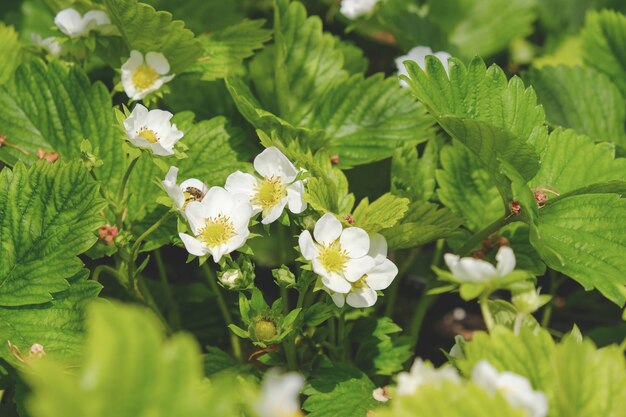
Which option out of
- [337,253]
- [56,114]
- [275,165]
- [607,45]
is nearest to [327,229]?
[337,253]

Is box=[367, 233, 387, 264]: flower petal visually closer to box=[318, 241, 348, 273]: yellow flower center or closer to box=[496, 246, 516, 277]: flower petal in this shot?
box=[318, 241, 348, 273]: yellow flower center

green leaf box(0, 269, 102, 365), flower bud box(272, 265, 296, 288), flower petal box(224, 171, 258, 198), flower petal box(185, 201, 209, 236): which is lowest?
green leaf box(0, 269, 102, 365)

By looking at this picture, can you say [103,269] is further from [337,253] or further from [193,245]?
[337,253]

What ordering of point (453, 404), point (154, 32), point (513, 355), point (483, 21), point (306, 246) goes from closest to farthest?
point (453, 404), point (513, 355), point (306, 246), point (154, 32), point (483, 21)

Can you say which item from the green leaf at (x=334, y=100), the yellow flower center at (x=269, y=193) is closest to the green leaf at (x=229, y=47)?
the green leaf at (x=334, y=100)

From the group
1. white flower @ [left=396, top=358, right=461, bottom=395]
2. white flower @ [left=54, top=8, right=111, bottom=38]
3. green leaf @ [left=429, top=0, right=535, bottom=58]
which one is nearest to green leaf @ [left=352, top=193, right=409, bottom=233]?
white flower @ [left=396, top=358, right=461, bottom=395]

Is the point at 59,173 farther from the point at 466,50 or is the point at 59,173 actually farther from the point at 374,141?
the point at 466,50
